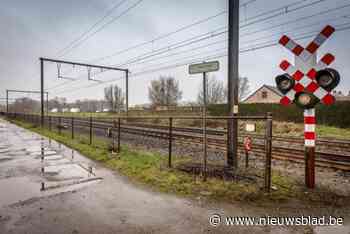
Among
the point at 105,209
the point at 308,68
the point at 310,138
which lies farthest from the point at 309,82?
the point at 105,209

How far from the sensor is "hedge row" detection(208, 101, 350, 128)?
19531 millimetres

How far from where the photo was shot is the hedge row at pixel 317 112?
19531 millimetres

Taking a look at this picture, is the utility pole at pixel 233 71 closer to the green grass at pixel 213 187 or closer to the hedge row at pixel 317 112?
the green grass at pixel 213 187

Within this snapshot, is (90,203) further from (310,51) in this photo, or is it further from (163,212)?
(310,51)

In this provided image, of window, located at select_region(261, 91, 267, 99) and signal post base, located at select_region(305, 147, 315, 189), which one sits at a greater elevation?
window, located at select_region(261, 91, 267, 99)

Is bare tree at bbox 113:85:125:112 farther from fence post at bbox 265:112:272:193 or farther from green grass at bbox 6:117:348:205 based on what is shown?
fence post at bbox 265:112:272:193

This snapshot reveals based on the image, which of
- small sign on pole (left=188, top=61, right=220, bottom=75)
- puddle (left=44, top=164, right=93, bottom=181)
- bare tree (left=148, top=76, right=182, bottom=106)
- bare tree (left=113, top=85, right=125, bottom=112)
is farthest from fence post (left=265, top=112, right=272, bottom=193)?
bare tree (left=113, top=85, right=125, bottom=112)

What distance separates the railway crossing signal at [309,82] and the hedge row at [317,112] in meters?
18.9

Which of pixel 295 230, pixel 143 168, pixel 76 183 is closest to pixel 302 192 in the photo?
pixel 295 230

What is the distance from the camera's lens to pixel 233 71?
6113mm

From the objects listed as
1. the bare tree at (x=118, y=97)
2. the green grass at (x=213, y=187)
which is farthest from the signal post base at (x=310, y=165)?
the bare tree at (x=118, y=97)

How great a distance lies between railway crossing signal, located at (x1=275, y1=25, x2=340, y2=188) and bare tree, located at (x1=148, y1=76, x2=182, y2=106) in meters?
51.5

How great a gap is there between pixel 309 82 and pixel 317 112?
20681 millimetres

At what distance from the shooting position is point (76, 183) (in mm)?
5086
